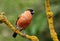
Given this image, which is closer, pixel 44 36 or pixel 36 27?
pixel 36 27

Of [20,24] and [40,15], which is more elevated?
[20,24]

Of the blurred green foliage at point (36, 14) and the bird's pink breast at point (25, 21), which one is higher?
the bird's pink breast at point (25, 21)

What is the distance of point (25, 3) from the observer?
367 centimetres

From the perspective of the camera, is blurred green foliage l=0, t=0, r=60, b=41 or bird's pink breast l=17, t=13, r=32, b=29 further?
blurred green foliage l=0, t=0, r=60, b=41

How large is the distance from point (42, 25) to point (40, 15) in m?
0.20

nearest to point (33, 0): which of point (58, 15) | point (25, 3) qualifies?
point (25, 3)

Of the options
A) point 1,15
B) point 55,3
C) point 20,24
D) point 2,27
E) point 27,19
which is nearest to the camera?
point 1,15

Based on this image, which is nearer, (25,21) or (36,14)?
(25,21)

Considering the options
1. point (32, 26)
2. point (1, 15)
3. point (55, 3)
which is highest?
point (1, 15)

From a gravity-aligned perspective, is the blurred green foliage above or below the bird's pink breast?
below

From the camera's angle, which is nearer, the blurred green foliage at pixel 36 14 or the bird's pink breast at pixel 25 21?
the bird's pink breast at pixel 25 21

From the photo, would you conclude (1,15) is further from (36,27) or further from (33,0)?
(33,0)

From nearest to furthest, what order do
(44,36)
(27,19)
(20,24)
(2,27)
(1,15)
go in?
(1,15) → (27,19) → (20,24) → (44,36) → (2,27)

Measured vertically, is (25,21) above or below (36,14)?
above
